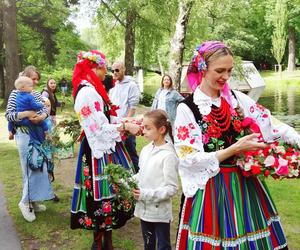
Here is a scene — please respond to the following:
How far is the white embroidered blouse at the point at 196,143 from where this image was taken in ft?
8.62

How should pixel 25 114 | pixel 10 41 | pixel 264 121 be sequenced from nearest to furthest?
pixel 264 121
pixel 25 114
pixel 10 41

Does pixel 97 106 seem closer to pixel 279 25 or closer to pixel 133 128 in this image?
pixel 133 128

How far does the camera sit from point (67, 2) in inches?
891

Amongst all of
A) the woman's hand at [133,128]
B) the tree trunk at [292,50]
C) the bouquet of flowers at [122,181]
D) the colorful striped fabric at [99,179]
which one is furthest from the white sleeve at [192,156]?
the tree trunk at [292,50]

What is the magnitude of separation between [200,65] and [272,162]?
2.44 ft

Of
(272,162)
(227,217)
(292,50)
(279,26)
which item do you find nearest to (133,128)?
(227,217)

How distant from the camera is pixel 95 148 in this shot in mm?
3893

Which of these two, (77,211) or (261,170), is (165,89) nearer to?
(77,211)

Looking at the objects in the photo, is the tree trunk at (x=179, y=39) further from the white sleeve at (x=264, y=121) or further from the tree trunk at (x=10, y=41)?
the white sleeve at (x=264, y=121)

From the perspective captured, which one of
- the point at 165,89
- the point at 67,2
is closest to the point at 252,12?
the point at 67,2

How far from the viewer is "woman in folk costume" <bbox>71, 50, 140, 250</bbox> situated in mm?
3828

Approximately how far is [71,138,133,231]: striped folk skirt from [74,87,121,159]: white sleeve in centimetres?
12

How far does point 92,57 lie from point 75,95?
378 millimetres

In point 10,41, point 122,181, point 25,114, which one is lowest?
point 122,181
